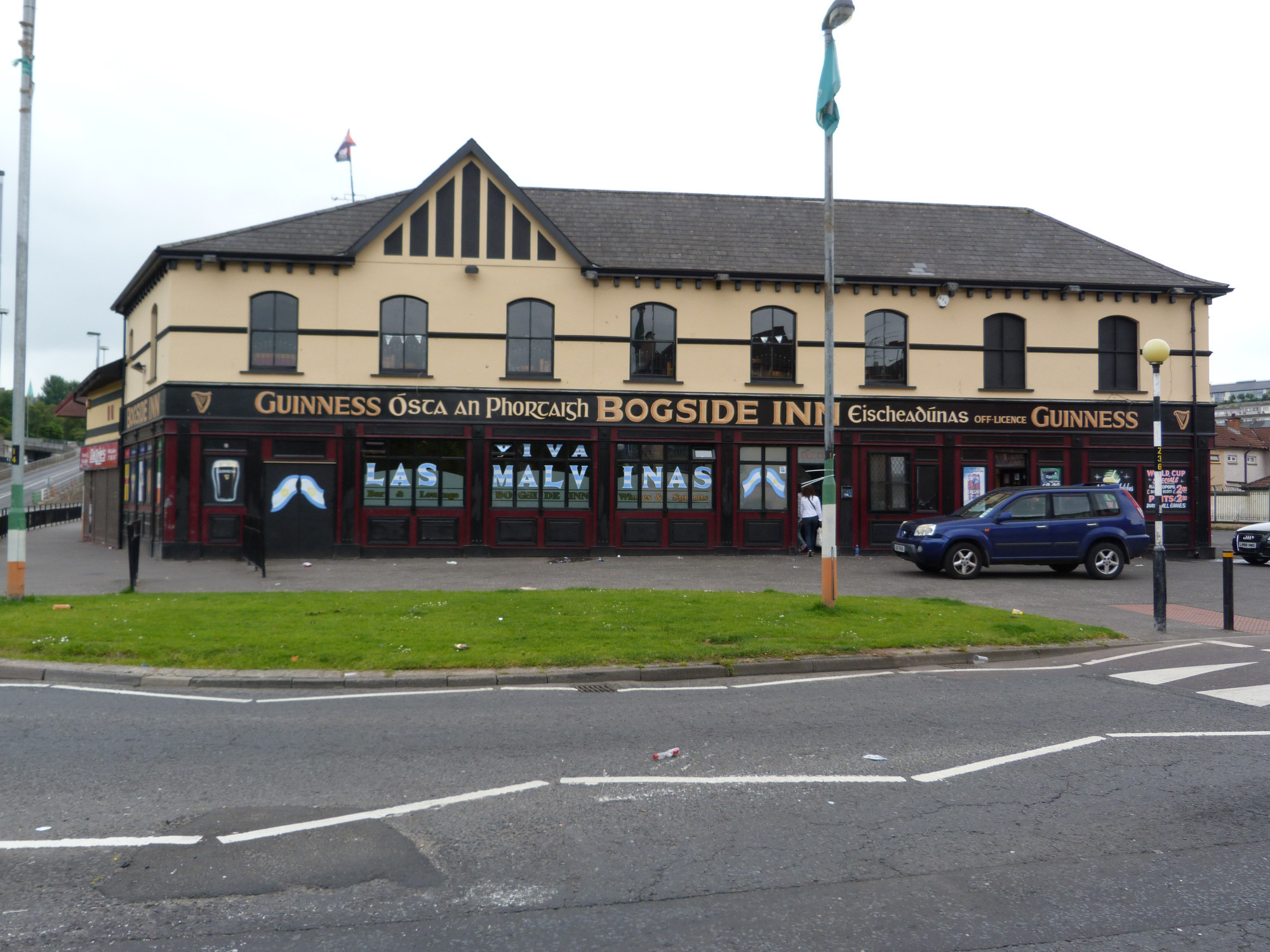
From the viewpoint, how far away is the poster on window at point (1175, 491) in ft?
79.3

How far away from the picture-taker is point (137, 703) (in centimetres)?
792

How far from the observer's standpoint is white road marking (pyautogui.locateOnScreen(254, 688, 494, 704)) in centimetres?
815

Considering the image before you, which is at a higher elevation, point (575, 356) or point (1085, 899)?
point (575, 356)

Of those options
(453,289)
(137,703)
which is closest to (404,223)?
(453,289)

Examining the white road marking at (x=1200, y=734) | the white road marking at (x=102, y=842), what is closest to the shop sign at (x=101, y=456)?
the white road marking at (x=102, y=842)

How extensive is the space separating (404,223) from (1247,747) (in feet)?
65.3

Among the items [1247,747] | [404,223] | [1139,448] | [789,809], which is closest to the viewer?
[789,809]

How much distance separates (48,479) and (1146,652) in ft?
277

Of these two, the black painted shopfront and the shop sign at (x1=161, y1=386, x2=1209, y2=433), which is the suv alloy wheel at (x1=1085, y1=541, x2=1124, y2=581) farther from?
the shop sign at (x1=161, y1=386, x2=1209, y2=433)

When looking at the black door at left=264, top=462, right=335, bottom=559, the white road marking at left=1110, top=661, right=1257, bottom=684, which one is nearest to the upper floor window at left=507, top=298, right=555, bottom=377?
the black door at left=264, top=462, right=335, bottom=559

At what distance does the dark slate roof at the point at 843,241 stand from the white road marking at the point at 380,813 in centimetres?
1830

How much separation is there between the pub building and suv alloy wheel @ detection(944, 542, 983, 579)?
5.48m

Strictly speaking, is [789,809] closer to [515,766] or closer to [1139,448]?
[515,766]

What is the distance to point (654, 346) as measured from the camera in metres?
22.9
